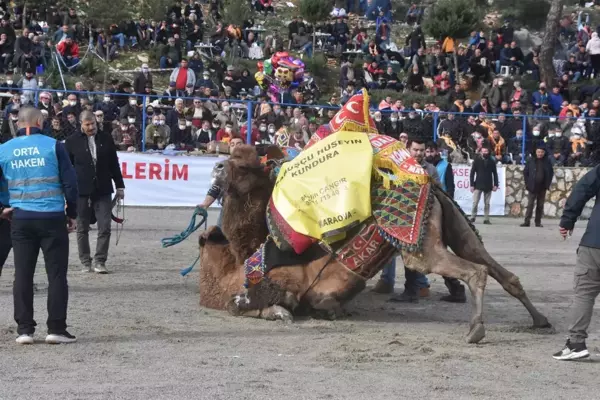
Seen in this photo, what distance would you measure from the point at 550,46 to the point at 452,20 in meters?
3.29

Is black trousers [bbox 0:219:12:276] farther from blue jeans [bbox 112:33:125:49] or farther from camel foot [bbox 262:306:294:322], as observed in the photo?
blue jeans [bbox 112:33:125:49]

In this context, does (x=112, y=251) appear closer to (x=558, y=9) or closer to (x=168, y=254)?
(x=168, y=254)

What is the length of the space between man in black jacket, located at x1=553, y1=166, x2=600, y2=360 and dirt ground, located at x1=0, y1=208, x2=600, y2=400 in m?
0.14

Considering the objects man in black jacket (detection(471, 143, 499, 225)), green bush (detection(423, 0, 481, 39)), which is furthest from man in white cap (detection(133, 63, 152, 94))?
green bush (detection(423, 0, 481, 39))

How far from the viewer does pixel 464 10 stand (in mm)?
35188

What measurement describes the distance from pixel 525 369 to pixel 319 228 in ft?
7.33

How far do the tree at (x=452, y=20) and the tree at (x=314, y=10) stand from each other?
338 centimetres

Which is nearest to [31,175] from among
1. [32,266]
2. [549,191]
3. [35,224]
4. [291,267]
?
[35,224]

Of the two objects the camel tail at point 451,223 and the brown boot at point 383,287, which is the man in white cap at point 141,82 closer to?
the brown boot at point 383,287

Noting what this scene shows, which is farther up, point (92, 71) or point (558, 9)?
point (558, 9)

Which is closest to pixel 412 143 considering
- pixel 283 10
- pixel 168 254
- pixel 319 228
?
pixel 319 228

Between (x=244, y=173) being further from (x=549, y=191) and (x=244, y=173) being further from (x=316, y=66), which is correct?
(x=316, y=66)

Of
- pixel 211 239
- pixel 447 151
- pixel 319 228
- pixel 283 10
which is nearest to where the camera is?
pixel 319 228

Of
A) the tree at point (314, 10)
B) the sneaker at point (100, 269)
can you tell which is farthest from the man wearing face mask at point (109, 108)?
the tree at point (314, 10)
